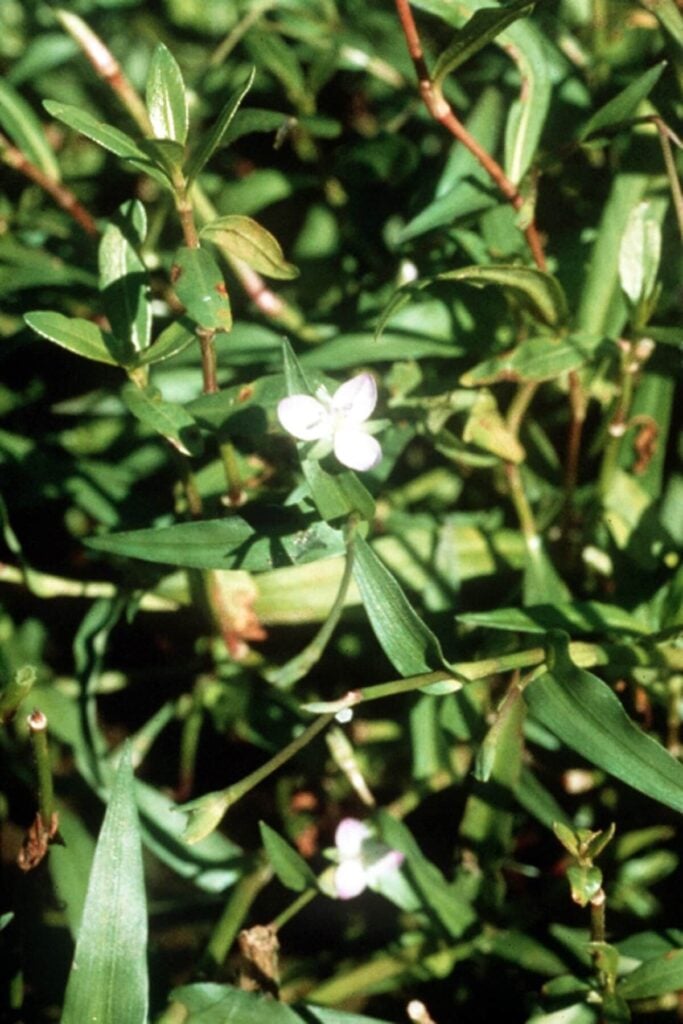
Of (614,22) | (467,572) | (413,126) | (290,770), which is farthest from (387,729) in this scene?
(614,22)

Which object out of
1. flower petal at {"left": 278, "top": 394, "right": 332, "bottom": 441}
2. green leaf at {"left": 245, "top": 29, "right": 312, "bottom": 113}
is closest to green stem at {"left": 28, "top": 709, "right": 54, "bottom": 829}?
flower petal at {"left": 278, "top": 394, "right": 332, "bottom": 441}

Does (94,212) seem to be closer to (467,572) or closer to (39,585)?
Result: (39,585)

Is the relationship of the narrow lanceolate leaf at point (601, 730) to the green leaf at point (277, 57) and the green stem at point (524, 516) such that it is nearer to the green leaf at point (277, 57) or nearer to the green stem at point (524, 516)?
the green stem at point (524, 516)

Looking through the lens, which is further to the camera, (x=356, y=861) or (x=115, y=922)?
(x=356, y=861)

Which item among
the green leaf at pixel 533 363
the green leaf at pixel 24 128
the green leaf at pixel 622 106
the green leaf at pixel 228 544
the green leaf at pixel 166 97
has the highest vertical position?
the green leaf at pixel 24 128

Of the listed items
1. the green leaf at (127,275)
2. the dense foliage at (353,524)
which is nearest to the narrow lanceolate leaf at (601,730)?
the dense foliage at (353,524)

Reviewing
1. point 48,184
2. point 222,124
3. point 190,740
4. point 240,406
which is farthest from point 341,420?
point 48,184

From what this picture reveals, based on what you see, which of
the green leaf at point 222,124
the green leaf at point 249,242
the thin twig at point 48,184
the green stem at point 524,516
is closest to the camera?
the green leaf at point 222,124

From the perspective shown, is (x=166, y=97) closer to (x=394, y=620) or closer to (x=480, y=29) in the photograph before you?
(x=480, y=29)

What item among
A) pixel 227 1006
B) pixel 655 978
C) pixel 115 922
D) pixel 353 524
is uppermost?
pixel 353 524
